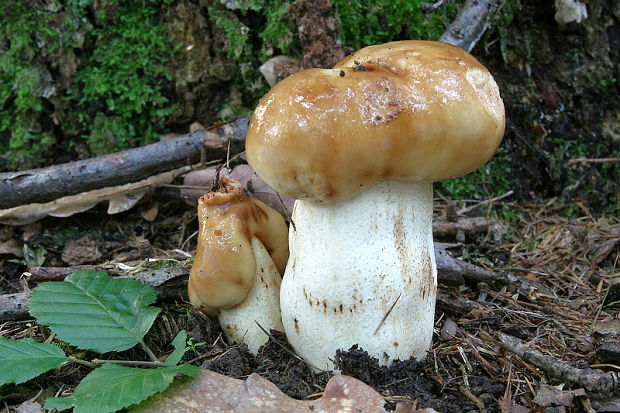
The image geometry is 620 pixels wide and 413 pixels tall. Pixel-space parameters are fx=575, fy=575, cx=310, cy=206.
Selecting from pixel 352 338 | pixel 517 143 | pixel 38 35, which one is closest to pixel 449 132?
pixel 352 338

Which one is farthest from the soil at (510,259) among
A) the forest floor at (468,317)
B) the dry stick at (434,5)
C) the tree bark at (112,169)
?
the dry stick at (434,5)

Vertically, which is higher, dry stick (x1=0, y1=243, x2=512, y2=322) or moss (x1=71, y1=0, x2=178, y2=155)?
moss (x1=71, y1=0, x2=178, y2=155)

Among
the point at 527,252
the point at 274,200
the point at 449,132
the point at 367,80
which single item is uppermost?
the point at 367,80

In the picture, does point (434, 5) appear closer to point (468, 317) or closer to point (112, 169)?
point (468, 317)

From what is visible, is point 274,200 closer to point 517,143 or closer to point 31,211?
point 31,211

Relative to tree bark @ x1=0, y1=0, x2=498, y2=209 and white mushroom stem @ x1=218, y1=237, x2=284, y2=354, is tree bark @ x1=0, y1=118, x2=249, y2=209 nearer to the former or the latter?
tree bark @ x1=0, y1=0, x2=498, y2=209

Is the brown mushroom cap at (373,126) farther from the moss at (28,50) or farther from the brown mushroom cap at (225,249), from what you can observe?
the moss at (28,50)

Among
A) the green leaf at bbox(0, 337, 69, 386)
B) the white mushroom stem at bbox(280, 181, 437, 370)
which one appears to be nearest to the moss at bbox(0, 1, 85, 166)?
the green leaf at bbox(0, 337, 69, 386)
